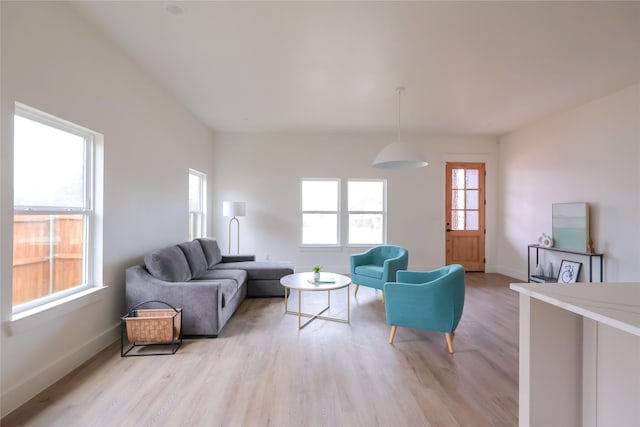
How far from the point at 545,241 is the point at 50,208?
6.29 metres

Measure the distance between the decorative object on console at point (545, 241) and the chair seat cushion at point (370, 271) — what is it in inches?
112

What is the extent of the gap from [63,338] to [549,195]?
6.48m

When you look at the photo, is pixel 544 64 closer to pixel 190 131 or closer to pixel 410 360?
pixel 410 360

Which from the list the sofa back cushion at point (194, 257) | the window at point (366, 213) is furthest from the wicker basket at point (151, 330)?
the window at point (366, 213)

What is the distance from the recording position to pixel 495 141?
588cm

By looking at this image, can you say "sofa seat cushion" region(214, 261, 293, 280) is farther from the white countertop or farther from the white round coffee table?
the white countertop

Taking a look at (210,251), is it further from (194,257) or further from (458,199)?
(458,199)

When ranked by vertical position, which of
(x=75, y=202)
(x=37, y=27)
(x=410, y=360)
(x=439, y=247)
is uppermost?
(x=37, y=27)

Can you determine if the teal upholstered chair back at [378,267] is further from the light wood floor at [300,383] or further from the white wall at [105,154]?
the white wall at [105,154]

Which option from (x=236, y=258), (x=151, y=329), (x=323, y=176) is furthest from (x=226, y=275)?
(x=323, y=176)

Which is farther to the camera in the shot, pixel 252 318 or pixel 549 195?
pixel 549 195

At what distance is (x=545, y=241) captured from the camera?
459 cm

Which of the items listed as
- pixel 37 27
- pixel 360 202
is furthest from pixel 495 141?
pixel 37 27

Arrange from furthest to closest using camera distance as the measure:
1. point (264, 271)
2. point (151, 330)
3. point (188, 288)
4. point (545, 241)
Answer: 1. point (545, 241)
2. point (264, 271)
3. point (188, 288)
4. point (151, 330)
